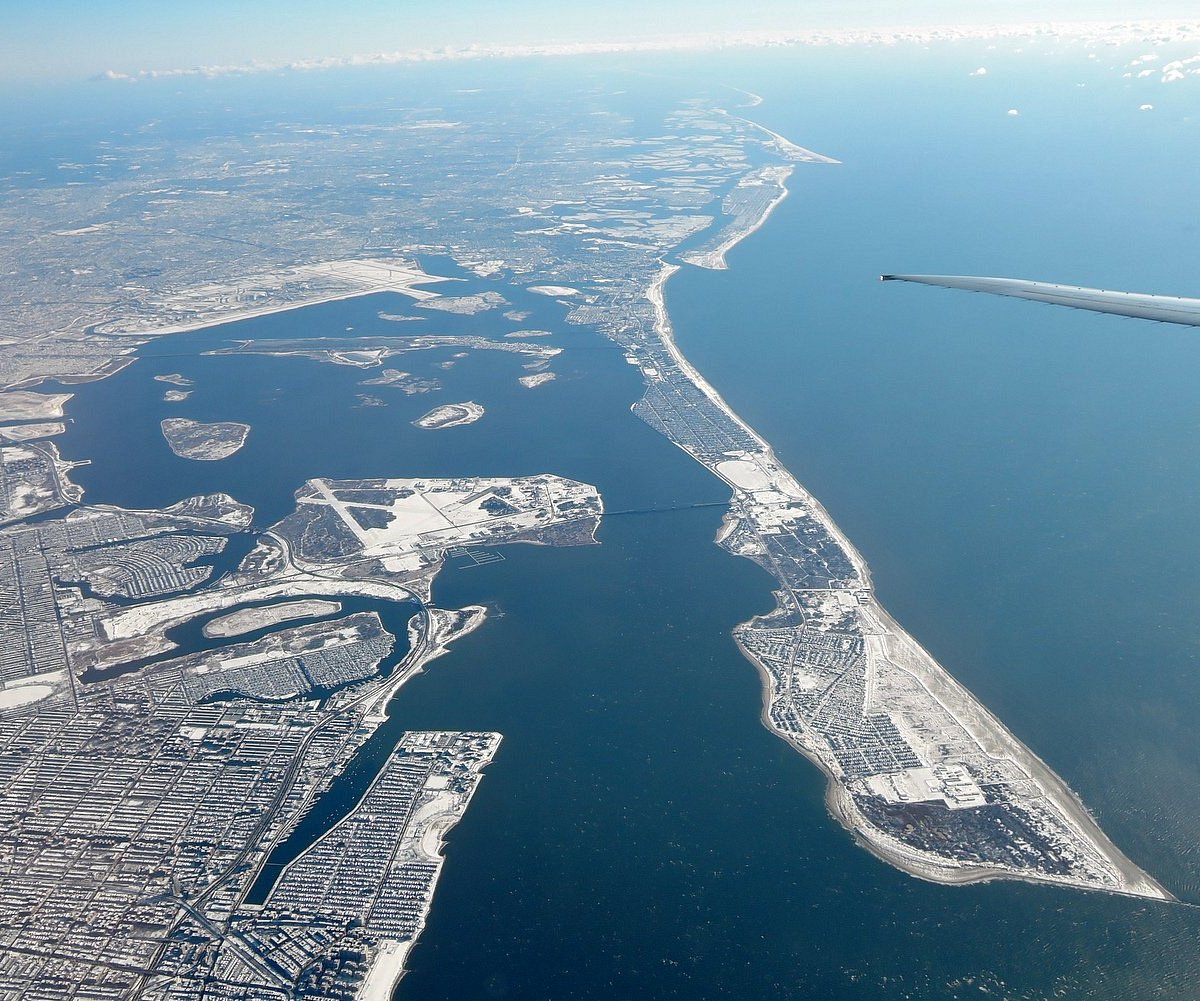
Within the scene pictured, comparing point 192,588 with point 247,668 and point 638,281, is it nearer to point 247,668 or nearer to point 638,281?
point 247,668

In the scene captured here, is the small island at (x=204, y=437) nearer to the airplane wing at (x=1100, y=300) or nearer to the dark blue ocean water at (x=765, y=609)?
the dark blue ocean water at (x=765, y=609)

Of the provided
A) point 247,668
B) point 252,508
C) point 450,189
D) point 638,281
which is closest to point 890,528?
point 247,668

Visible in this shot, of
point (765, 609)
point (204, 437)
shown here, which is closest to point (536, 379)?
point (204, 437)

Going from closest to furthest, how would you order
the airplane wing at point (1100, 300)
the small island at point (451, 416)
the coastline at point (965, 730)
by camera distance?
1. the airplane wing at point (1100, 300)
2. the coastline at point (965, 730)
3. the small island at point (451, 416)

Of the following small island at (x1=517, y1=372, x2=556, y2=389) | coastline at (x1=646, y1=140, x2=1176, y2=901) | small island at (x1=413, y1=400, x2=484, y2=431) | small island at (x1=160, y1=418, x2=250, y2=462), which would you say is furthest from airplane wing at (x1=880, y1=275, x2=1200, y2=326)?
small island at (x1=160, y1=418, x2=250, y2=462)

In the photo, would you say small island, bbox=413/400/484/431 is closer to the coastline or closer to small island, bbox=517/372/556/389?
A: small island, bbox=517/372/556/389

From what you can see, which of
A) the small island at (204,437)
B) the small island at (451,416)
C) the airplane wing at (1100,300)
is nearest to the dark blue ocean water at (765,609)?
the small island at (204,437)

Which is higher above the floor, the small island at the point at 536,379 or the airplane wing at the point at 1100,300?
the airplane wing at the point at 1100,300
